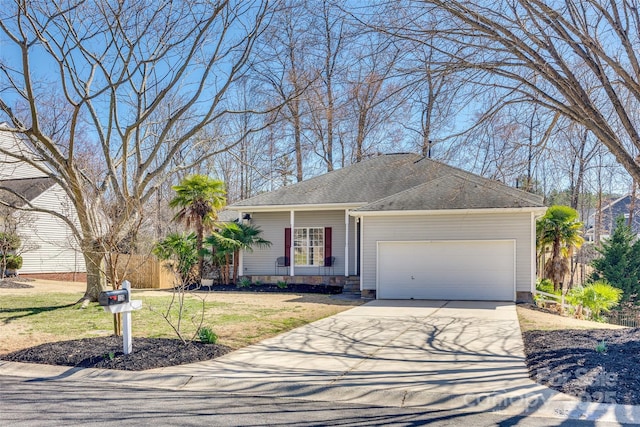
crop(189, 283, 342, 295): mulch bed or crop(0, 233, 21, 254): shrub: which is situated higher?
crop(0, 233, 21, 254): shrub

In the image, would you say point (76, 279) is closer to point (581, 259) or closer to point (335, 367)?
point (335, 367)

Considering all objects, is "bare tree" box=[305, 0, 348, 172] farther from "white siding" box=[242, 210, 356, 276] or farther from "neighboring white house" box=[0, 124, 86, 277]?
"neighboring white house" box=[0, 124, 86, 277]

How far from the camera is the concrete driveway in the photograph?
5.46m

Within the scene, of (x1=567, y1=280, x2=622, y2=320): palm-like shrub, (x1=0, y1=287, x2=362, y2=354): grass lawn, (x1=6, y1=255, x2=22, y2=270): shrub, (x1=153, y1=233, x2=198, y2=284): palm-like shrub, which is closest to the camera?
(x1=0, y1=287, x2=362, y2=354): grass lawn

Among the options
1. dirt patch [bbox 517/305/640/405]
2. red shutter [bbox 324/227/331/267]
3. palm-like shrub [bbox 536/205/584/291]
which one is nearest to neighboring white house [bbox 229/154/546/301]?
red shutter [bbox 324/227/331/267]

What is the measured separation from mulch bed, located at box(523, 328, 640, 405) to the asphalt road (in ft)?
2.92

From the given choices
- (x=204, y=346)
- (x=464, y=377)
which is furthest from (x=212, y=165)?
(x=464, y=377)

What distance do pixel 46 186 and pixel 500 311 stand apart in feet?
69.3

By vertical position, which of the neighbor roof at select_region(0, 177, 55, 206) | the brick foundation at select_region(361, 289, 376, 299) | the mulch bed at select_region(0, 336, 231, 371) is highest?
the neighbor roof at select_region(0, 177, 55, 206)

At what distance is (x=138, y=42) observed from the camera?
1193cm

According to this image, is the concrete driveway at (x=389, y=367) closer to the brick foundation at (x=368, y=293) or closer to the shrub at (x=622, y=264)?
the brick foundation at (x=368, y=293)

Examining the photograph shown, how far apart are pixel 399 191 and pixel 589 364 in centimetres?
1303

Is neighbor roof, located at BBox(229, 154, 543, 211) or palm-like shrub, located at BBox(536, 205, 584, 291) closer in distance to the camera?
neighbor roof, located at BBox(229, 154, 543, 211)

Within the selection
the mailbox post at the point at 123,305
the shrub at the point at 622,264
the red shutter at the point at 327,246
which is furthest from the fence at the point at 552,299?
the mailbox post at the point at 123,305
